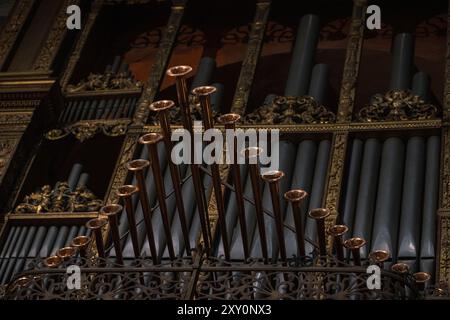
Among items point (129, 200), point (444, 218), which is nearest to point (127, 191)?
point (129, 200)

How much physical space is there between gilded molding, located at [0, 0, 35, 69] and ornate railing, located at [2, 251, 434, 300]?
588 cm

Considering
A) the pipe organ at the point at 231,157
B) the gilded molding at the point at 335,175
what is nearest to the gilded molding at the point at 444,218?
the pipe organ at the point at 231,157

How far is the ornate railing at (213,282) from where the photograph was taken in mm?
11469

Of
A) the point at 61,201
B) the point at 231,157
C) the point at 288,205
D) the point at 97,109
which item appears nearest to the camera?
the point at 231,157

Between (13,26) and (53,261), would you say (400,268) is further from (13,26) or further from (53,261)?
(13,26)

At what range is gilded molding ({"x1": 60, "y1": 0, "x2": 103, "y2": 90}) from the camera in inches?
682

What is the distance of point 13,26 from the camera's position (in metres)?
18.0

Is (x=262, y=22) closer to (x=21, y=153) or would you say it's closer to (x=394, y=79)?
(x=394, y=79)

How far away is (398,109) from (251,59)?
98.9 inches

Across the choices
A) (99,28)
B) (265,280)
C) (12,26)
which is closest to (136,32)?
(99,28)

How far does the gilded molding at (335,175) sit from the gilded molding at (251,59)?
155 cm

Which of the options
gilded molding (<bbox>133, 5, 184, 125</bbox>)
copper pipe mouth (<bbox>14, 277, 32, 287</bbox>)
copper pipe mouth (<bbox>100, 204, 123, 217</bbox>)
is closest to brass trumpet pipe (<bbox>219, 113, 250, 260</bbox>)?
copper pipe mouth (<bbox>100, 204, 123, 217</bbox>)

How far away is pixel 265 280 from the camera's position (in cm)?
1184

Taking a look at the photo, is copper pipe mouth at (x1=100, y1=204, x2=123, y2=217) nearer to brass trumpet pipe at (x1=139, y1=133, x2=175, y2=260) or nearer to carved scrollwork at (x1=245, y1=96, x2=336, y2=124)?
brass trumpet pipe at (x1=139, y1=133, x2=175, y2=260)
